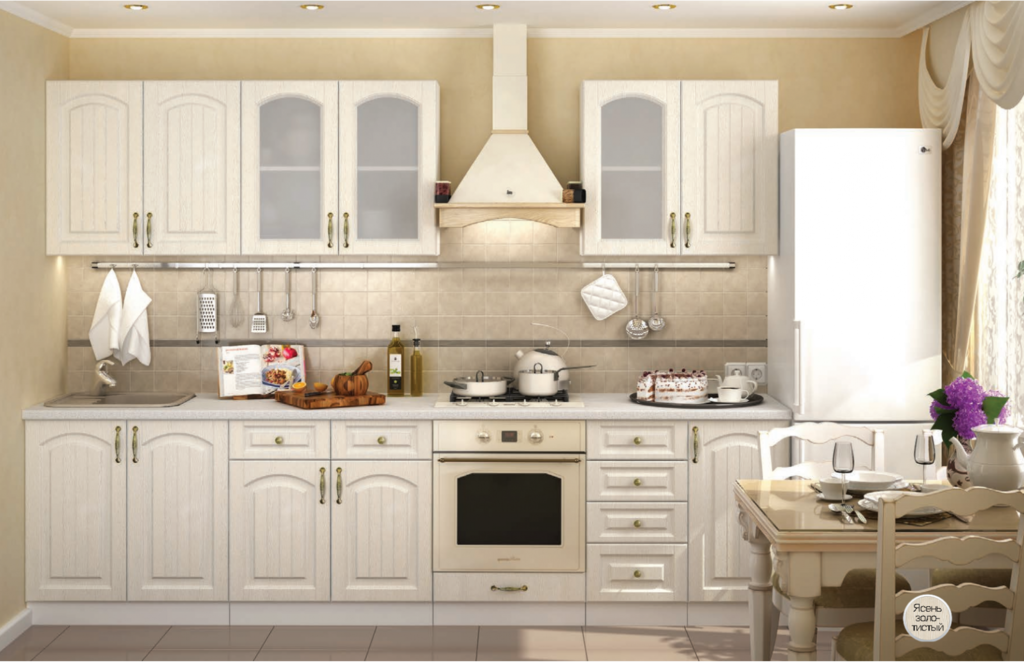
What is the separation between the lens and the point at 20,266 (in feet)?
12.6

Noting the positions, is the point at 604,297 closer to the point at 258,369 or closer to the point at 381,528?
the point at 381,528

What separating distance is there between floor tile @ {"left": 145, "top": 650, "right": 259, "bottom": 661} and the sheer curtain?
2.99 meters

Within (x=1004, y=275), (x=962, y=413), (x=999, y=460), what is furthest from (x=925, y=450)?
(x=1004, y=275)

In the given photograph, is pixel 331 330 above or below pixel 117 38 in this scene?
below

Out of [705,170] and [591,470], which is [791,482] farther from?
[705,170]

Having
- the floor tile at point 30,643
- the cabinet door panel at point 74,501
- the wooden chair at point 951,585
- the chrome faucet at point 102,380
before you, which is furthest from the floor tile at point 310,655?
the wooden chair at point 951,585

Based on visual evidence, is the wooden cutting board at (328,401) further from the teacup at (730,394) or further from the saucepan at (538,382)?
the teacup at (730,394)

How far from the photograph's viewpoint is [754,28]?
4.27m

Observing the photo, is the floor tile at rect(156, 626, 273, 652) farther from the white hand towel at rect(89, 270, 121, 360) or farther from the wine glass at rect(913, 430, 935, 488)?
the wine glass at rect(913, 430, 935, 488)

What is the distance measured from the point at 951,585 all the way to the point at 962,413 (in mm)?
867

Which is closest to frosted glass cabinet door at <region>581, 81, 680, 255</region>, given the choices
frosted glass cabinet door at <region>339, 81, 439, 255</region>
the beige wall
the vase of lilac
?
frosted glass cabinet door at <region>339, 81, 439, 255</region>

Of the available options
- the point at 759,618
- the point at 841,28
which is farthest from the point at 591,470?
the point at 841,28

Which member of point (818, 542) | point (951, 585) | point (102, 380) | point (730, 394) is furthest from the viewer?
point (102, 380)

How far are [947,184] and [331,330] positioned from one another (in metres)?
2.73
